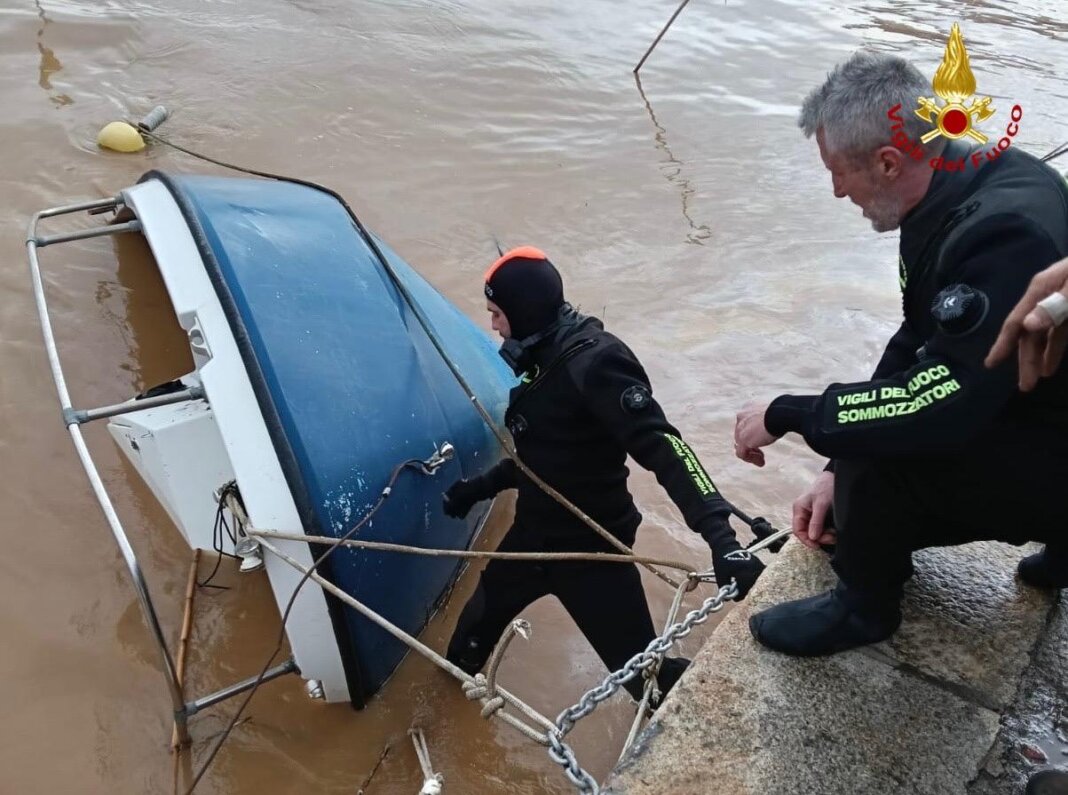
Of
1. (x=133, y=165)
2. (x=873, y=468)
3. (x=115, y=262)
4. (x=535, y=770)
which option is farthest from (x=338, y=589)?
(x=133, y=165)

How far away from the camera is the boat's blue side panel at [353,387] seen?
9.52 ft

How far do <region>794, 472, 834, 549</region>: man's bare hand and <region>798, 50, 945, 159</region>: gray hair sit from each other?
2.96 feet

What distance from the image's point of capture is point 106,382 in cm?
459

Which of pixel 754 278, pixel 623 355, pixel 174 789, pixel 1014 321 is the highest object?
pixel 1014 321

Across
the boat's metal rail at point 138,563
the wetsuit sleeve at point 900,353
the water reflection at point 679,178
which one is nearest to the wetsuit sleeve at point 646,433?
the wetsuit sleeve at point 900,353

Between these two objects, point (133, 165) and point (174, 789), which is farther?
point (133, 165)

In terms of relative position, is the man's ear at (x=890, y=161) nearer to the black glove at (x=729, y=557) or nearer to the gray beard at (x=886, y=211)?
the gray beard at (x=886, y=211)

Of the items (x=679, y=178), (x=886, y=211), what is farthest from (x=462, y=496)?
(x=679, y=178)

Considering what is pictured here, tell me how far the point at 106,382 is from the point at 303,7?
7108mm

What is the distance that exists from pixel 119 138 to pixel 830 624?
669 cm

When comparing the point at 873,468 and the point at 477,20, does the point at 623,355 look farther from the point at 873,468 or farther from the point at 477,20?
Result: the point at 477,20

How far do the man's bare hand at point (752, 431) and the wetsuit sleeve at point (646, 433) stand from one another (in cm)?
25

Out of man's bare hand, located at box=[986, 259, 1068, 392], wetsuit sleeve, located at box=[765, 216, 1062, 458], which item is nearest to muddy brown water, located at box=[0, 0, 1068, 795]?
wetsuit sleeve, located at box=[765, 216, 1062, 458]

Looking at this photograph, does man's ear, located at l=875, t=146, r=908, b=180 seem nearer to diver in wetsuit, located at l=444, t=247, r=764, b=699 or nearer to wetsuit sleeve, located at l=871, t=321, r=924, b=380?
wetsuit sleeve, located at l=871, t=321, r=924, b=380
